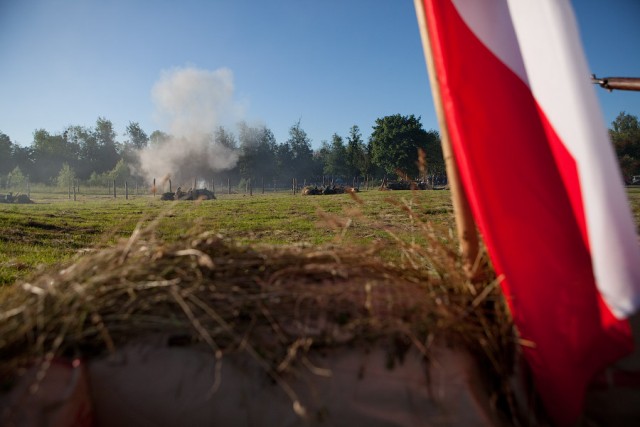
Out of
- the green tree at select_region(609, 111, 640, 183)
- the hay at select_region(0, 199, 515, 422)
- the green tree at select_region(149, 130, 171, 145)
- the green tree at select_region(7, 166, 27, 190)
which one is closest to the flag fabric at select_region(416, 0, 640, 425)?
the hay at select_region(0, 199, 515, 422)

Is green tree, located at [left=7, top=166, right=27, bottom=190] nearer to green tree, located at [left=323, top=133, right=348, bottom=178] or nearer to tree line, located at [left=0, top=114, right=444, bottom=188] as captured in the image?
tree line, located at [left=0, top=114, right=444, bottom=188]

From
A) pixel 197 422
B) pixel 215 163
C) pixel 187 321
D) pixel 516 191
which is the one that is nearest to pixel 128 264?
pixel 187 321

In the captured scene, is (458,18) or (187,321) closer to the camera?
(187,321)

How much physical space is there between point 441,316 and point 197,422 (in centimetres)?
88

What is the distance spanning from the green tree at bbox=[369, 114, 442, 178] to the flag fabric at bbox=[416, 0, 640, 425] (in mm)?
62085

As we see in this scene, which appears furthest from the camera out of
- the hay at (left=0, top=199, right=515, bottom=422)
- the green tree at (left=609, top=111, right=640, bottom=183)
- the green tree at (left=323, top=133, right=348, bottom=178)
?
the green tree at (left=323, top=133, right=348, bottom=178)

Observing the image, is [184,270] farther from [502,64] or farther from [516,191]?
[502,64]

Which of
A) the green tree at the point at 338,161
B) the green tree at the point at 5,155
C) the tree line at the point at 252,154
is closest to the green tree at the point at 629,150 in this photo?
the tree line at the point at 252,154

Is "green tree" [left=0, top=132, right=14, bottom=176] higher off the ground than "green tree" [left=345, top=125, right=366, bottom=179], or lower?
higher

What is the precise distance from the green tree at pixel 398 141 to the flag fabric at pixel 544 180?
204 ft

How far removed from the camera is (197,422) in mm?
1254

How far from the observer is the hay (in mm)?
1230

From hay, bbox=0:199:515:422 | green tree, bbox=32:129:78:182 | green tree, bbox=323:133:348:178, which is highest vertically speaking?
green tree, bbox=32:129:78:182

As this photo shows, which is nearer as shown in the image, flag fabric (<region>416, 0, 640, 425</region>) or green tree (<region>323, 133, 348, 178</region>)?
flag fabric (<region>416, 0, 640, 425</region>)
